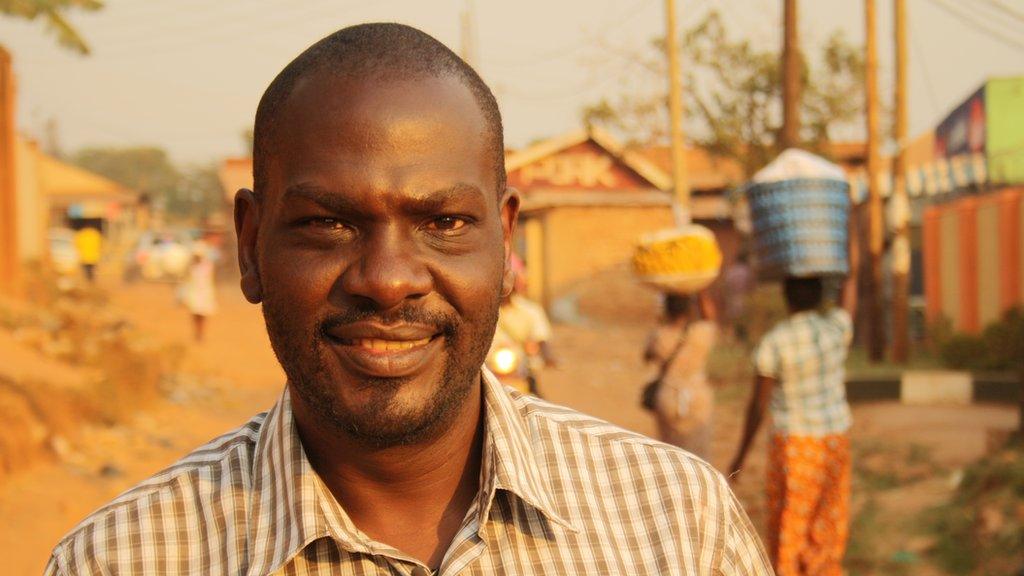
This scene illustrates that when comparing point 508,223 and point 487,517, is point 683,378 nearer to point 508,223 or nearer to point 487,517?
point 508,223

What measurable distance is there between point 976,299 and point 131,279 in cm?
2895

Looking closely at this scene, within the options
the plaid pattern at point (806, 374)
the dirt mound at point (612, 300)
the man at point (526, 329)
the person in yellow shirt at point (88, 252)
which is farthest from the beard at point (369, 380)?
the person in yellow shirt at point (88, 252)

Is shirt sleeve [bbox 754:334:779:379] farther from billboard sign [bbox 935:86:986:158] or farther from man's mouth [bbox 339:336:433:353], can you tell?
billboard sign [bbox 935:86:986:158]

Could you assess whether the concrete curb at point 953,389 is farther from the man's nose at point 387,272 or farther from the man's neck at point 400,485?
the man's nose at point 387,272

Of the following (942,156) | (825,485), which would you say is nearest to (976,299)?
(942,156)

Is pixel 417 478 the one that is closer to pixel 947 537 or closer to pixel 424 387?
pixel 424 387

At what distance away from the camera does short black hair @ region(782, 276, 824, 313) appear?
211 inches

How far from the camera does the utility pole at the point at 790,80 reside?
11.8m

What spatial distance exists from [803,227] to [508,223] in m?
3.98

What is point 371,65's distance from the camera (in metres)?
1.60

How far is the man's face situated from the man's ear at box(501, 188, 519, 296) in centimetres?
15

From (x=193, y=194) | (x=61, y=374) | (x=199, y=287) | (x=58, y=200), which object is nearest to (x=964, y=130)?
(x=199, y=287)

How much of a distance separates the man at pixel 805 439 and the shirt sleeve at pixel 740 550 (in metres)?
3.22

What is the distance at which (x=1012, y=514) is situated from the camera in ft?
18.8
